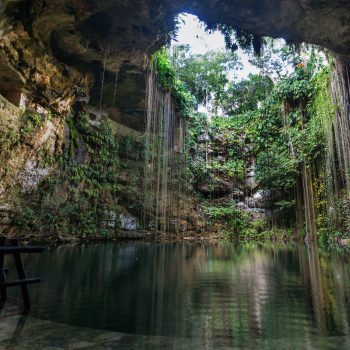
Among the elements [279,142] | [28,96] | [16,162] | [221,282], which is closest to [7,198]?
[16,162]

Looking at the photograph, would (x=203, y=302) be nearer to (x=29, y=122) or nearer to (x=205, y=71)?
(x=29, y=122)

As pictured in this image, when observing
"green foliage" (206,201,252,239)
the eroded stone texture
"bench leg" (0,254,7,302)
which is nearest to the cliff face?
the eroded stone texture

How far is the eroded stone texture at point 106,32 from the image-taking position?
7086 mm

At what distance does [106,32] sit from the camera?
9.71 meters

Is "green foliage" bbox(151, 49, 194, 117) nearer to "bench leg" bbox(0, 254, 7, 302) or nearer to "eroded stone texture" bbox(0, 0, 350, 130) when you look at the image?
"eroded stone texture" bbox(0, 0, 350, 130)

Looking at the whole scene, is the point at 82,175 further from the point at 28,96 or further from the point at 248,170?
the point at 248,170

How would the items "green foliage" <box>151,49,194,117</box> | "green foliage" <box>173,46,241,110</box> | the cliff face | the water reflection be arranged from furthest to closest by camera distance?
"green foliage" <box>173,46,241,110</box>, "green foliage" <box>151,49,194,117</box>, the cliff face, the water reflection

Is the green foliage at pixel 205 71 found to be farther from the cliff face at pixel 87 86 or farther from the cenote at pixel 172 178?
the cliff face at pixel 87 86

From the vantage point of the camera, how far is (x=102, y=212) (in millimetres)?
14039

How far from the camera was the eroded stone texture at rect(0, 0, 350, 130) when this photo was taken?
23.2 ft

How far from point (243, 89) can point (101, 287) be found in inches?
829

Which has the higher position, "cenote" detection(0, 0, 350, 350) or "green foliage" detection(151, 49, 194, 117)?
"green foliage" detection(151, 49, 194, 117)

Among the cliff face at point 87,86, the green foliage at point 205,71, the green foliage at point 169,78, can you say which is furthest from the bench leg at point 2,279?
the green foliage at point 205,71

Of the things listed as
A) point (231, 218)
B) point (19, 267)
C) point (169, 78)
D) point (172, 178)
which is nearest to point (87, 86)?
point (169, 78)
